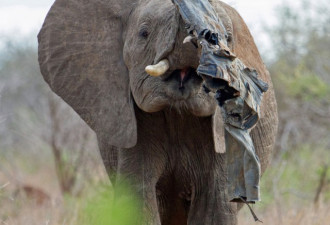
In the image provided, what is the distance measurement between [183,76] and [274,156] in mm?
6344

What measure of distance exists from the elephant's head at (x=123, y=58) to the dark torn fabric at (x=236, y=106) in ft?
1.08

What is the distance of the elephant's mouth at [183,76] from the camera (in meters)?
4.06

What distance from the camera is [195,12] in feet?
12.6

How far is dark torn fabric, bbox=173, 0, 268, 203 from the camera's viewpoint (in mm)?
3496

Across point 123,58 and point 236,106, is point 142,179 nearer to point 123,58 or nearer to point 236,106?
point 123,58

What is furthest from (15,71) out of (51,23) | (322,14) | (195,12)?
(195,12)

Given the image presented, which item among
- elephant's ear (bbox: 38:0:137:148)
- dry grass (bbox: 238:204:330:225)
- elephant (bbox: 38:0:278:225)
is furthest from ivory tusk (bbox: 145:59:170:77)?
dry grass (bbox: 238:204:330:225)

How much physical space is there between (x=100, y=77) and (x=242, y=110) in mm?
1361

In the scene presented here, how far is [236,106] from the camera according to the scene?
358cm

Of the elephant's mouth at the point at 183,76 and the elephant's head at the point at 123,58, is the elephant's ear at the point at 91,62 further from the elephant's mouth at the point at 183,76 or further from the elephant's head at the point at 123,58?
the elephant's mouth at the point at 183,76

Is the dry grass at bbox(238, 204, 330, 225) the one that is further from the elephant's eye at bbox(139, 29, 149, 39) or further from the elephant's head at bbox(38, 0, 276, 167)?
the elephant's eye at bbox(139, 29, 149, 39)

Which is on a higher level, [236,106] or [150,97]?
[236,106]

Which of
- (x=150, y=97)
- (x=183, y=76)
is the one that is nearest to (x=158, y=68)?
(x=183, y=76)

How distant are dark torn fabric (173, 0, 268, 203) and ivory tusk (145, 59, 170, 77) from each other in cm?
30
